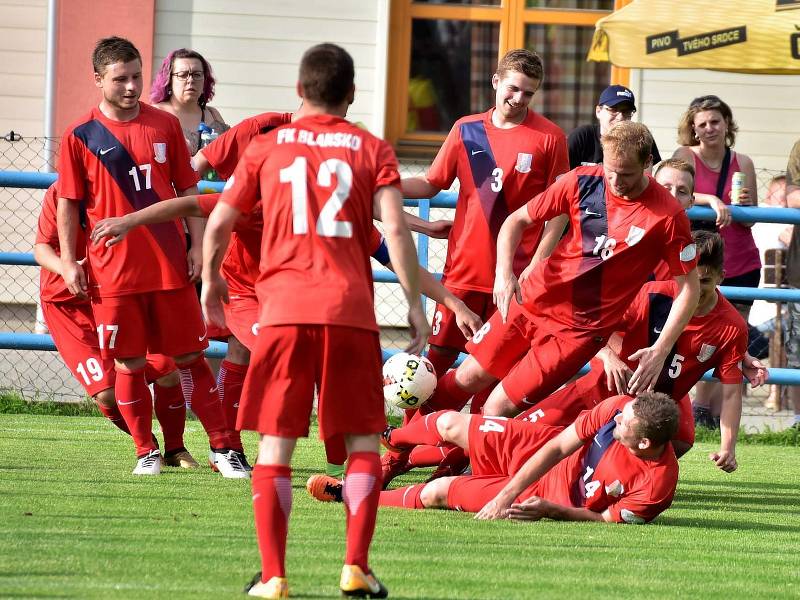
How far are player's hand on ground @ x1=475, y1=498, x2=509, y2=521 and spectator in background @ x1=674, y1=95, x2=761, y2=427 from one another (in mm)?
3864

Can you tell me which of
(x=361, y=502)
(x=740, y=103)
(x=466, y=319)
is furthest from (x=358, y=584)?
(x=740, y=103)

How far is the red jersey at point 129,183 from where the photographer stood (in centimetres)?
734

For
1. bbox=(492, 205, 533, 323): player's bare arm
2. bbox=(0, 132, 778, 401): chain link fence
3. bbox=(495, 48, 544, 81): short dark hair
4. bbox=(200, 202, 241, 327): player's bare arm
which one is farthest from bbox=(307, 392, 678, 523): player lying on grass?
bbox=(0, 132, 778, 401): chain link fence

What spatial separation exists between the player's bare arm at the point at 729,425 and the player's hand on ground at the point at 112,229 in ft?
10.2

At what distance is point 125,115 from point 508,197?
208cm

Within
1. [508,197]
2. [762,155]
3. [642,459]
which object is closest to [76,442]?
[508,197]

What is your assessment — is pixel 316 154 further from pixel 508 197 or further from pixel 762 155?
pixel 762 155

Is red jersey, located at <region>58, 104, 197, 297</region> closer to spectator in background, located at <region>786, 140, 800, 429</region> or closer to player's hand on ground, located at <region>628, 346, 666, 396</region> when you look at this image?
player's hand on ground, located at <region>628, 346, 666, 396</region>

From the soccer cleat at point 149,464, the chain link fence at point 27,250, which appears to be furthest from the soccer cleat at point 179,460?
the chain link fence at point 27,250

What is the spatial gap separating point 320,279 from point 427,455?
9.51 ft

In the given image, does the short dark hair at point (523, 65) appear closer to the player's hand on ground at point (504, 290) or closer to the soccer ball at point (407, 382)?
the player's hand on ground at point (504, 290)

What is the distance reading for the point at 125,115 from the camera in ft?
24.3

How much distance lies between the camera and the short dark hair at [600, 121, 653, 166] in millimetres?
6605

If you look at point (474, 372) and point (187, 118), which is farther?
point (187, 118)
